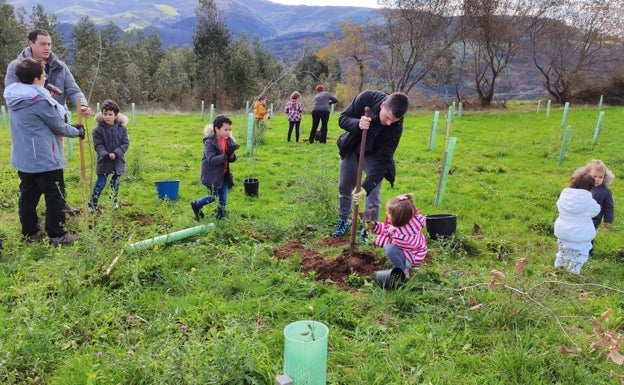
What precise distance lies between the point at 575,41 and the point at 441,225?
31.9 m

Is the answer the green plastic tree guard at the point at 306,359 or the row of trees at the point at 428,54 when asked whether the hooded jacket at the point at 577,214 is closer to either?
the green plastic tree guard at the point at 306,359

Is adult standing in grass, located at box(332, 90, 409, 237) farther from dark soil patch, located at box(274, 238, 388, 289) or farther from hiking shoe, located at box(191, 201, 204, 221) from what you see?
hiking shoe, located at box(191, 201, 204, 221)

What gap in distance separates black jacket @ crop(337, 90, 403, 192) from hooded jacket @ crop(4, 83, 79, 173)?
2737 millimetres

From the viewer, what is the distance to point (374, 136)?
454 cm

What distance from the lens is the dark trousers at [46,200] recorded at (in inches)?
174

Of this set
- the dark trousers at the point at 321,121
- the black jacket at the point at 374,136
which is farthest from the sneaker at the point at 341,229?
the dark trousers at the point at 321,121

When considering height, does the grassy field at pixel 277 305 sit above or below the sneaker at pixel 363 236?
below

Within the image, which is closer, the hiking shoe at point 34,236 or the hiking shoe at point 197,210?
the hiking shoe at point 34,236

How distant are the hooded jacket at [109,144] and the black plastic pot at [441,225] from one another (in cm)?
396

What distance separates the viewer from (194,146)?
11297mm

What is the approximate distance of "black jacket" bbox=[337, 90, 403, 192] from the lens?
450 centimetres

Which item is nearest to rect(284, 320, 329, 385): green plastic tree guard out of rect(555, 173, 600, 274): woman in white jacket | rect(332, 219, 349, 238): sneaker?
rect(332, 219, 349, 238): sneaker

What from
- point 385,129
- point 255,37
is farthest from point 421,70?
point 385,129

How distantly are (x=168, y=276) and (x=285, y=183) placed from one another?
417 centimetres
